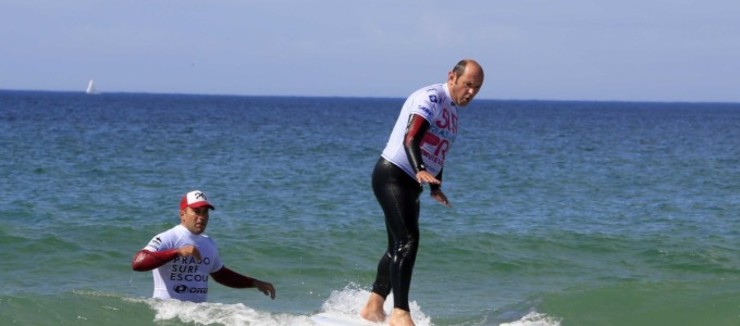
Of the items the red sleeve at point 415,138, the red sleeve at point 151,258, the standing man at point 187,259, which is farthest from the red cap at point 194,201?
the red sleeve at point 415,138

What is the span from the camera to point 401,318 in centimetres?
758

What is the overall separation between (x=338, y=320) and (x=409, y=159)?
140cm

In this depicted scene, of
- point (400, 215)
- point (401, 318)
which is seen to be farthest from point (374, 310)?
point (400, 215)

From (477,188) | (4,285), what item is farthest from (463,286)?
(477,188)

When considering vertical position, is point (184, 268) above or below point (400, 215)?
below

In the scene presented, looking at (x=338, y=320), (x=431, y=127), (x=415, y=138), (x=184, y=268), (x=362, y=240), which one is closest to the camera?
(x=415, y=138)

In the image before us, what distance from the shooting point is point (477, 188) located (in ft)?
84.9

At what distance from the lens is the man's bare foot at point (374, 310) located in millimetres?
8031

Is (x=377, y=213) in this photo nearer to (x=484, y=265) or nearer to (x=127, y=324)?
(x=484, y=265)

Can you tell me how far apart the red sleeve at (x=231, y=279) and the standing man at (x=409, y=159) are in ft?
3.37

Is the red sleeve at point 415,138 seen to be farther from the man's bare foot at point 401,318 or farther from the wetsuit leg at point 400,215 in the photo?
the man's bare foot at point 401,318

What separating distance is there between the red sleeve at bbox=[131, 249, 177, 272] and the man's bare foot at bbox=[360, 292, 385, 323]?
1.42 meters

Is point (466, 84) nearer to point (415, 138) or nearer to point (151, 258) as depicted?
point (415, 138)

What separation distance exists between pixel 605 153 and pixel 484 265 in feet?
101
